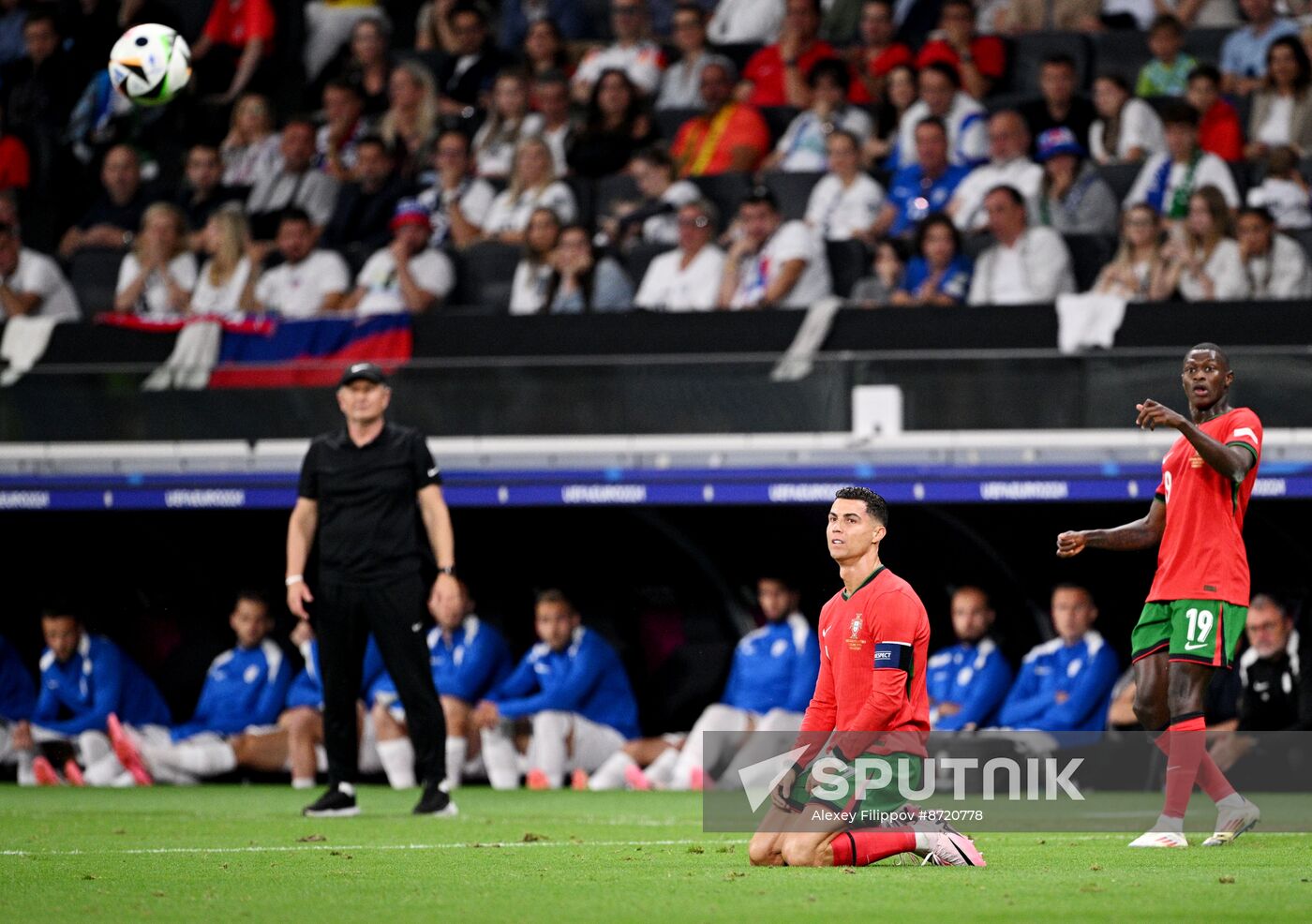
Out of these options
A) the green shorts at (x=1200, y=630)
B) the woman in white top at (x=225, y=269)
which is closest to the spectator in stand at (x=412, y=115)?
the woman in white top at (x=225, y=269)

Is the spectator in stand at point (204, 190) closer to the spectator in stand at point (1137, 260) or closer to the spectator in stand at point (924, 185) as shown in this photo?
the spectator in stand at point (924, 185)

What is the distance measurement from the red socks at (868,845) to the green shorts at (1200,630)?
1496 mm

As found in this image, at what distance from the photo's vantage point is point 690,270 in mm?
12312

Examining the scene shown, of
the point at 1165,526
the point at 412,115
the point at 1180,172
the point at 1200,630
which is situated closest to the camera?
the point at 1200,630

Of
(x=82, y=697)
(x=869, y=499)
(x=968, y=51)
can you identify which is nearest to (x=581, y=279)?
(x=968, y=51)

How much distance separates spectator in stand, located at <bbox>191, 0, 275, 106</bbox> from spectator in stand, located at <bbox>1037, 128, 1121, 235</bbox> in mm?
6769

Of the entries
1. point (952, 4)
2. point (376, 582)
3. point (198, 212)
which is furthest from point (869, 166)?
point (376, 582)

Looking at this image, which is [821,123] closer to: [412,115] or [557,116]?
[557,116]

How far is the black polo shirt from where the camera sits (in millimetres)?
8594

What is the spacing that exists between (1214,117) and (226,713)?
723cm

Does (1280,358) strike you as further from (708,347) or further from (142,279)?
(142,279)

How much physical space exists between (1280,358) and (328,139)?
25.1 ft

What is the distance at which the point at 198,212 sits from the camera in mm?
Result: 14438

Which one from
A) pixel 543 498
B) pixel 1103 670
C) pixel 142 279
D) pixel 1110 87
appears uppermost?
pixel 1110 87
